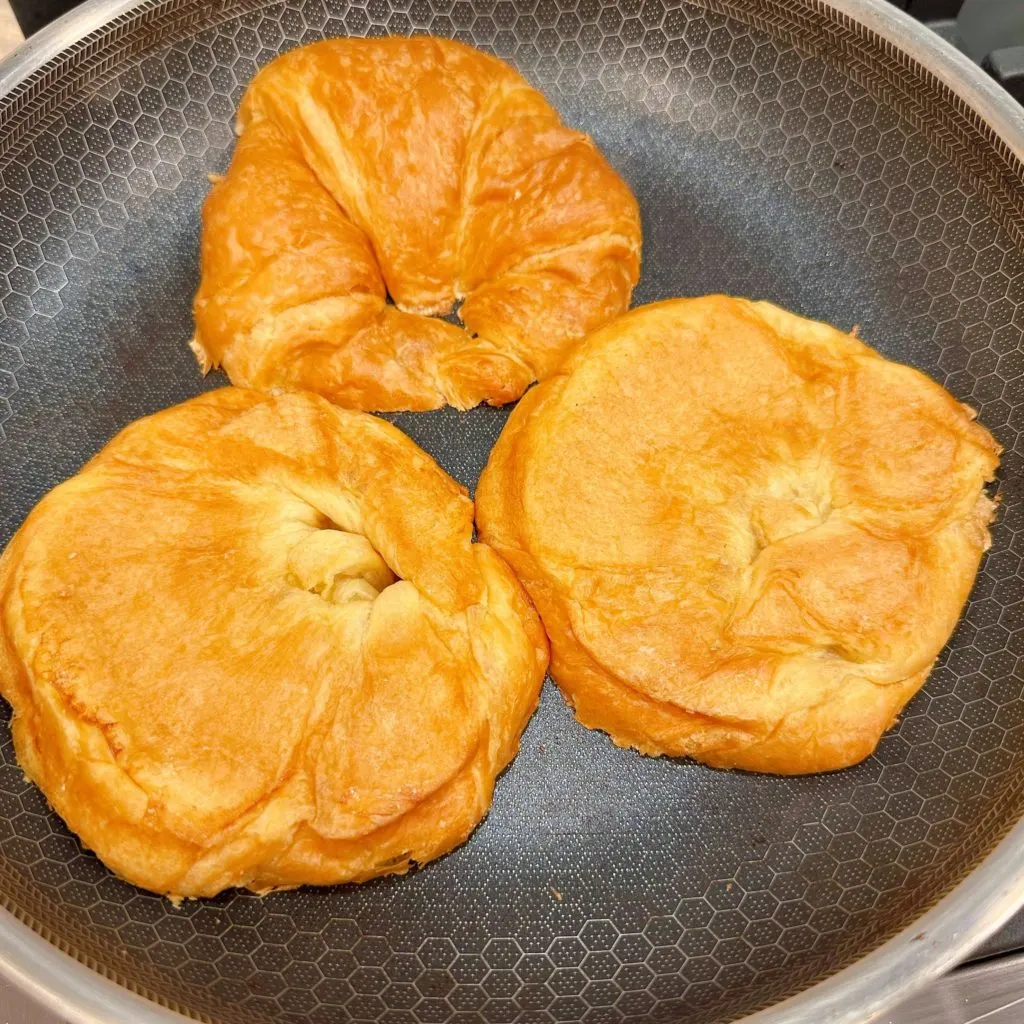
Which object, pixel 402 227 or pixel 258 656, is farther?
pixel 402 227

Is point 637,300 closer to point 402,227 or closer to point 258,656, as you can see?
point 402,227

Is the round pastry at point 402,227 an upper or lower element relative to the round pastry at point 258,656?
upper

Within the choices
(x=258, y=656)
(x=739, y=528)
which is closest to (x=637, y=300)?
(x=739, y=528)

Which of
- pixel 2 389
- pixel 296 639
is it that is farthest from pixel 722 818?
pixel 2 389

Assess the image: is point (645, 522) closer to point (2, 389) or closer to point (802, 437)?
point (802, 437)

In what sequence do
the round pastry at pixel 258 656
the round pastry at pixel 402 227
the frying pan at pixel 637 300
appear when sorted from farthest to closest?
the round pastry at pixel 402 227 < the frying pan at pixel 637 300 < the round pastry at pixel 258 656

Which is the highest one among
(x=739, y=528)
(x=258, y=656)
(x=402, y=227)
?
(x=402, y=227)
